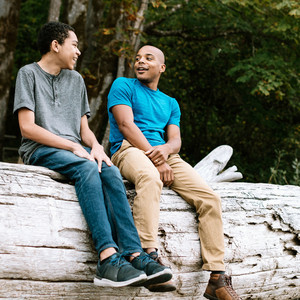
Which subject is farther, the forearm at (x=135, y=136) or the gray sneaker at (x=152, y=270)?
the forearm at (x=135, y=136)

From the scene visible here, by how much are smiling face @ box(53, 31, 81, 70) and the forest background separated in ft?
11.7

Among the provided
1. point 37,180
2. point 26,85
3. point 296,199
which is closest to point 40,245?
point 37,180

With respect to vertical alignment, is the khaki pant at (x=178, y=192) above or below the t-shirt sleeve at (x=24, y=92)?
below

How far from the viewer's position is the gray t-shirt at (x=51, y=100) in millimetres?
2936

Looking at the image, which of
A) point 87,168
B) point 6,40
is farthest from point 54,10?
point 87,168

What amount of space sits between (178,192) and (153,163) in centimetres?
31

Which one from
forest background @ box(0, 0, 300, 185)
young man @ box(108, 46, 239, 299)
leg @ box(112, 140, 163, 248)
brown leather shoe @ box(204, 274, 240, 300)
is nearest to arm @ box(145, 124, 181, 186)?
young man @ box(108, 46, 239, 299)

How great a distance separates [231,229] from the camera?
10.9 feet

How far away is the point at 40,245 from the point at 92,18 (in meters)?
6.50

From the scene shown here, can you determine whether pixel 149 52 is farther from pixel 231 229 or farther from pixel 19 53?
pixel 19 53

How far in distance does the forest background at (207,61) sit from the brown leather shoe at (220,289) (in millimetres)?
3423

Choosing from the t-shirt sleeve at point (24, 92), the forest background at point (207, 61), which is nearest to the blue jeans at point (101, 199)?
the t-shirt sleeve at point (24, 92)

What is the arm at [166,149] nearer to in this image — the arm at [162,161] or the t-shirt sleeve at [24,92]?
the arm at [162,161]

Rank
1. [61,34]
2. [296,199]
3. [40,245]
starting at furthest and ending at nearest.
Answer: [296,199] < [61,34] < [40,245]
